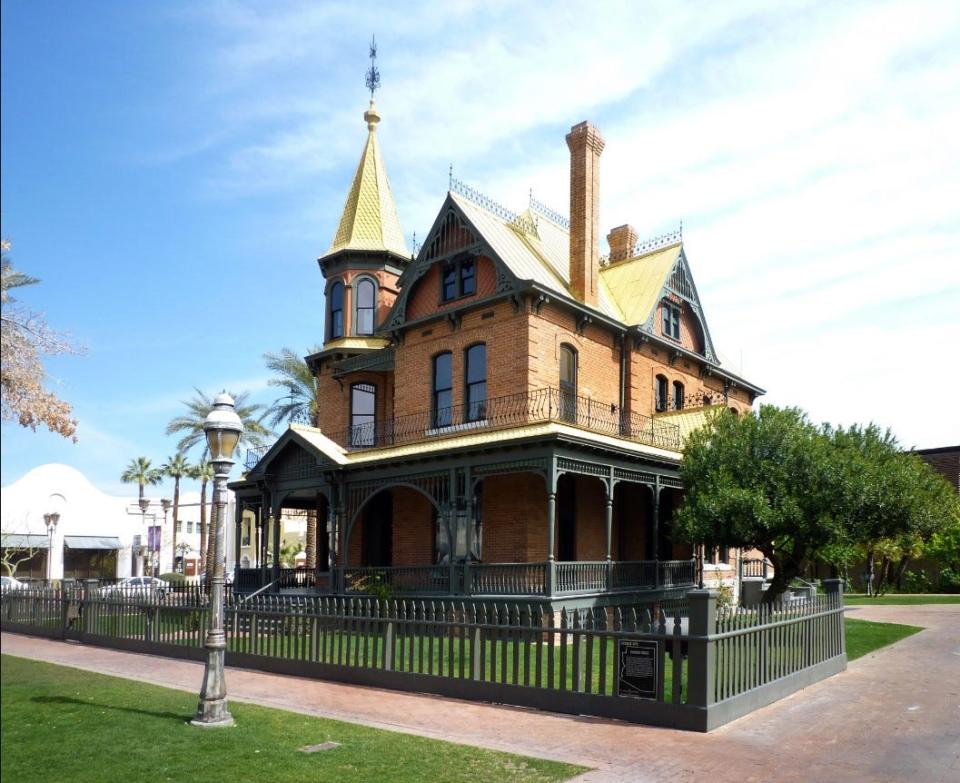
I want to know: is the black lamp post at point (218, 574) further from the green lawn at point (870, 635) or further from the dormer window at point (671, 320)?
the dormer window at point (671, 320)

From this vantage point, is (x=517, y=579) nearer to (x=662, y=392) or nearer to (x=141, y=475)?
(x=662, y=392)

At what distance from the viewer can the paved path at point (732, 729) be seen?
27.3 ft

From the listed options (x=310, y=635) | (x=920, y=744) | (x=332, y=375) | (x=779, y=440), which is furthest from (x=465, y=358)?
(x=920, y=744)

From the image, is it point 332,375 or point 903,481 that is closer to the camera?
point 903,481

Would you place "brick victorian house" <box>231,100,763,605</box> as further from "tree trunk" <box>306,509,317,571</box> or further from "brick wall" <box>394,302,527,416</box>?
"tree trunk" <box>306,509,317,571</box>

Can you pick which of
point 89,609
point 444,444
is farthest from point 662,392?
point 89,609

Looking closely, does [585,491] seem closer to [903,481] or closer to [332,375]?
[903,481]

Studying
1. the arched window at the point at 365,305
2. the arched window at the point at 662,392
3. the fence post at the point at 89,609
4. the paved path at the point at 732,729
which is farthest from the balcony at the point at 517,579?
the arched window at the point at 365,305

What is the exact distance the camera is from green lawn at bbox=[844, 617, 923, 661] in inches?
707

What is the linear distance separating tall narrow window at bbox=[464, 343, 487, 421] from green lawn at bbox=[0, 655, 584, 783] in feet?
44.7

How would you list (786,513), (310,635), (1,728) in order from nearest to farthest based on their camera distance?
(1,728), (310,635), (786,513)

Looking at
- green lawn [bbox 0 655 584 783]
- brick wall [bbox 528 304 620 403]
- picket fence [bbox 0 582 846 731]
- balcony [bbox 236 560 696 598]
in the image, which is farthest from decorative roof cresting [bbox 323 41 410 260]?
green lawn [bbox 0 655 584 783]

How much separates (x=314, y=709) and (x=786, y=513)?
12163 millimetres

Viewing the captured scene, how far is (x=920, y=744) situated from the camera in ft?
30.7
